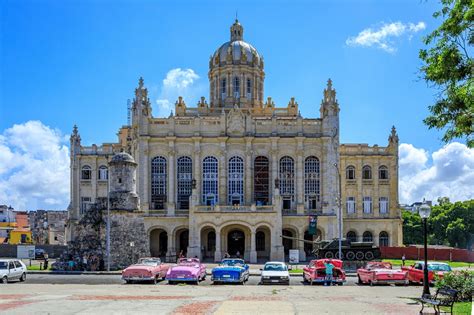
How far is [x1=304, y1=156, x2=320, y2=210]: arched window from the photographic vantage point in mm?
76000

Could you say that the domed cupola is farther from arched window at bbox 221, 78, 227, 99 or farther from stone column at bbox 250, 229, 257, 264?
stone column at bbox 250, 229, 257, 264

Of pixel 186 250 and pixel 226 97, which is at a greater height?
pixel 226 97

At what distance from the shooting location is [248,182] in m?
75.4

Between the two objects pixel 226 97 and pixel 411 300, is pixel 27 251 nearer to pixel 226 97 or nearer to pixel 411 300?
pixel 226 97

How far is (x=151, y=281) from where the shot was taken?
117ft

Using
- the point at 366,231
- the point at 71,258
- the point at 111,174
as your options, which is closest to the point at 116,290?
the point at 71,258

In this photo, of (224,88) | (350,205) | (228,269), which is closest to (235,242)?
(350,205)

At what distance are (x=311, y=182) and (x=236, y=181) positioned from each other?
339 inches

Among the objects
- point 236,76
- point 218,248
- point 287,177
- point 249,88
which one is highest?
point 236,76

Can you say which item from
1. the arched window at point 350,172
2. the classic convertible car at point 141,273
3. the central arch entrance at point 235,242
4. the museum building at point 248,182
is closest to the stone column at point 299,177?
the museum building at point 248,182

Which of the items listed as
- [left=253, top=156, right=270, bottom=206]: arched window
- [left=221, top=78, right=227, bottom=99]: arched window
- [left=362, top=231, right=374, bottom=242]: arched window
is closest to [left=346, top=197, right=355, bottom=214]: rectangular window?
[left=362, top=231, right=374, bottom=242]: arched window

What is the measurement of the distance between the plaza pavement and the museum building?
38007 millimetres

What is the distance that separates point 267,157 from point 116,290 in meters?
47.7

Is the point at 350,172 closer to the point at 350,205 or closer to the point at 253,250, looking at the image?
the point at 350,205
